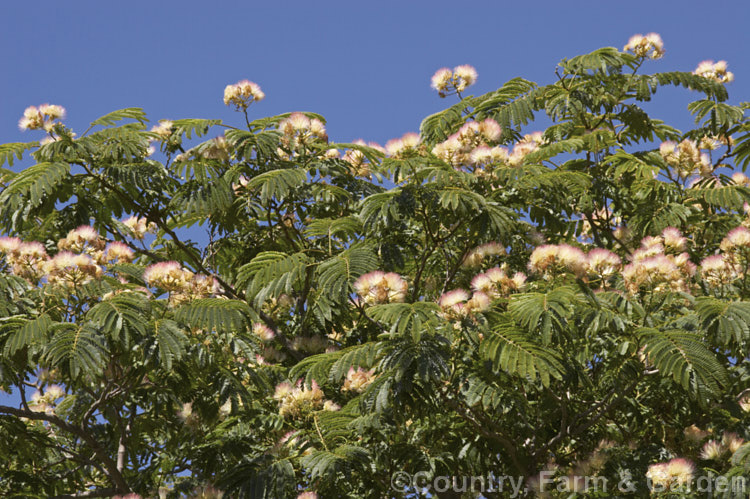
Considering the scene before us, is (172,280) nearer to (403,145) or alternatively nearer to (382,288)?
(382,288)

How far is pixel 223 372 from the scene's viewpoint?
5.74 m

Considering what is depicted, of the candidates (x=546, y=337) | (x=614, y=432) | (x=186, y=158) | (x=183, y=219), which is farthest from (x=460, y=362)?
(x=183, y=219)

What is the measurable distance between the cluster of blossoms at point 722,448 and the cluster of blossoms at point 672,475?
38 centimetres

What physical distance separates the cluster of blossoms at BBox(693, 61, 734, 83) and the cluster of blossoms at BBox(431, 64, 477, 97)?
2222 mm

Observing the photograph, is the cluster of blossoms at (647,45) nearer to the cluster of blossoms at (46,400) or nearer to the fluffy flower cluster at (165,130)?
the fluffy flower cluster at (165,130)

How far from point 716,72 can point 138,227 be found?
540cm

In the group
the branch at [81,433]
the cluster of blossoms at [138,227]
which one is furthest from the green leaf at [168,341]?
the cluster of blossoms at [138,227]

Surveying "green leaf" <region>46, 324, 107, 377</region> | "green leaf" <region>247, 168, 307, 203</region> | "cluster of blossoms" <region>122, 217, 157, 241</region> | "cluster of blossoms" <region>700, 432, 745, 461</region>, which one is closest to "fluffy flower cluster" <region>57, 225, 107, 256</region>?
"green leaf" <region>46, 324, 107, 377</region>

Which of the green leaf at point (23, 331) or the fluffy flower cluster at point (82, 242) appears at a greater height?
the fluffy flower cluster at point (82, 242)

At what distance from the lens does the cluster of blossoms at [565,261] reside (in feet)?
16.7

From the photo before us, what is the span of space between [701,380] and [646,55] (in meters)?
3.81

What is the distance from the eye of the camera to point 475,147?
6.09 m

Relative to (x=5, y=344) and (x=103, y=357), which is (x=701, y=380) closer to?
(x=103, y=357)

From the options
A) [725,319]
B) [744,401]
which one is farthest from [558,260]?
[744,401]
